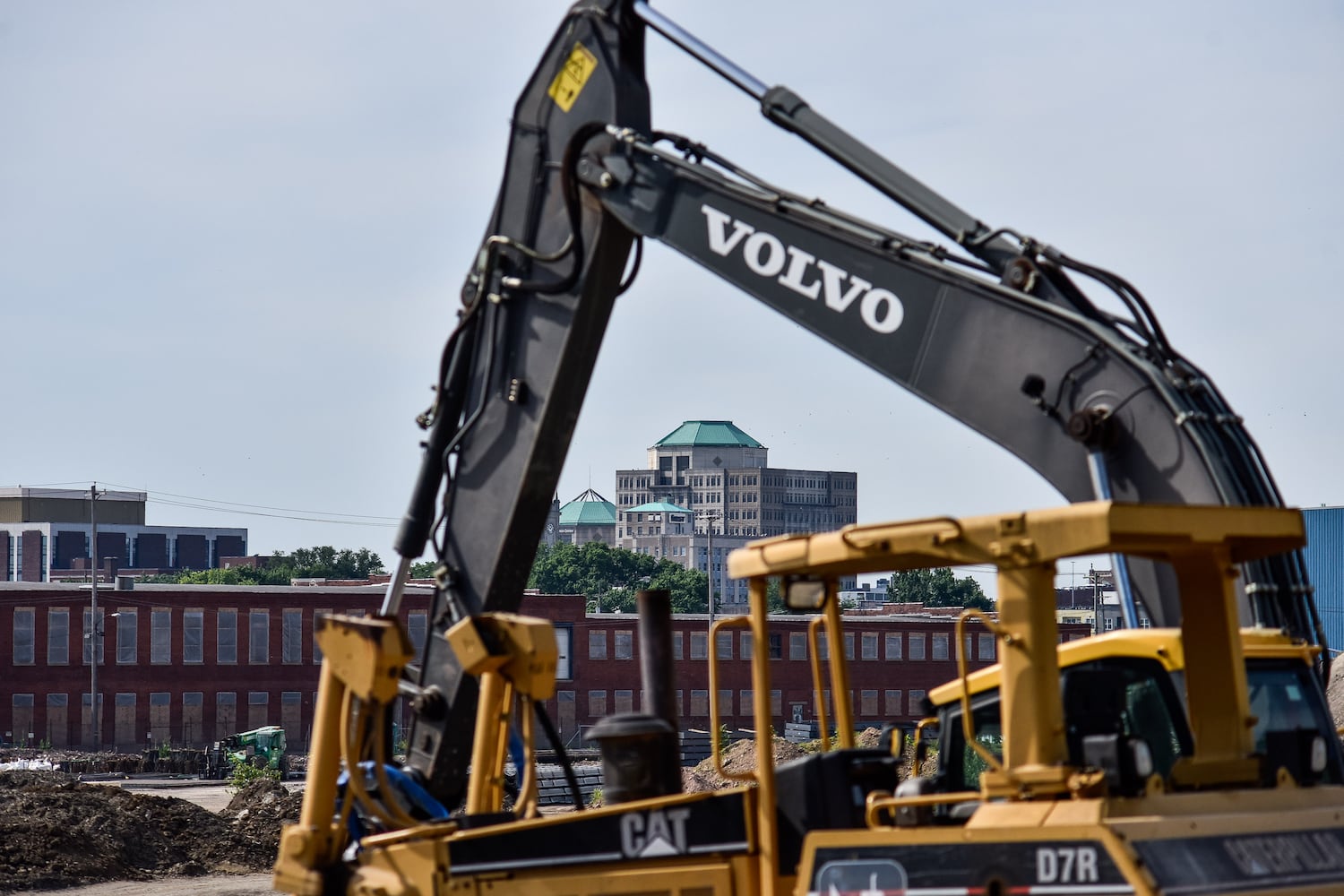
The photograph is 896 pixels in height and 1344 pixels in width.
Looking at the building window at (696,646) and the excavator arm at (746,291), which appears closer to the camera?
the excavator arm at (746,291)

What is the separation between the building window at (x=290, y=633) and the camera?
70438 millimetres

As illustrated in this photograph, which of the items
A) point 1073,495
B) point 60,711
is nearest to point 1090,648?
point 1073,495

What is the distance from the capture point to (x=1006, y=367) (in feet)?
28.7

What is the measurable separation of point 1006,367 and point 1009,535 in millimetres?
2682

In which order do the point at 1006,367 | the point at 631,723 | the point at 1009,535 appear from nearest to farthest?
the point at 1009,535
the point at 631,723
the point at 1006,367

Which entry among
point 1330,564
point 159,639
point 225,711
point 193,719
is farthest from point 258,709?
point 1330,564

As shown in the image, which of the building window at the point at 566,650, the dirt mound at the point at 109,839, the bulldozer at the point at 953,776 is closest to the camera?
the bulldozer at the point at 953,776

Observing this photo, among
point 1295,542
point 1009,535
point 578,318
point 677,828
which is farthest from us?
point 578,318

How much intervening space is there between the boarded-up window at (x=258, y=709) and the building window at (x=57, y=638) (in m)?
7.54

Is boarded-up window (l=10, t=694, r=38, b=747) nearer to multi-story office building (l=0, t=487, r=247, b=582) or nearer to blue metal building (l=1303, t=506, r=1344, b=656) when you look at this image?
blue metal building (l=1303, t=506, r=1344, b=656)

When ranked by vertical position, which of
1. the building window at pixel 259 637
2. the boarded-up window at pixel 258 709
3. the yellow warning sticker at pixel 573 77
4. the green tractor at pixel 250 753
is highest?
the yellow warning sticker at pixel 573 77

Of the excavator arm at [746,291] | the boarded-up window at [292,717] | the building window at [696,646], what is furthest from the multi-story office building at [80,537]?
the excavator arm at [746,291]

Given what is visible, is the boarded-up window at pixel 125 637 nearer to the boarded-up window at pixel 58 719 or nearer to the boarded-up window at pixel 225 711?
the boarded-up window at pixel 58 719

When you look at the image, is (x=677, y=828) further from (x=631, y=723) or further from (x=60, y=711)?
(x=60, y=711)
